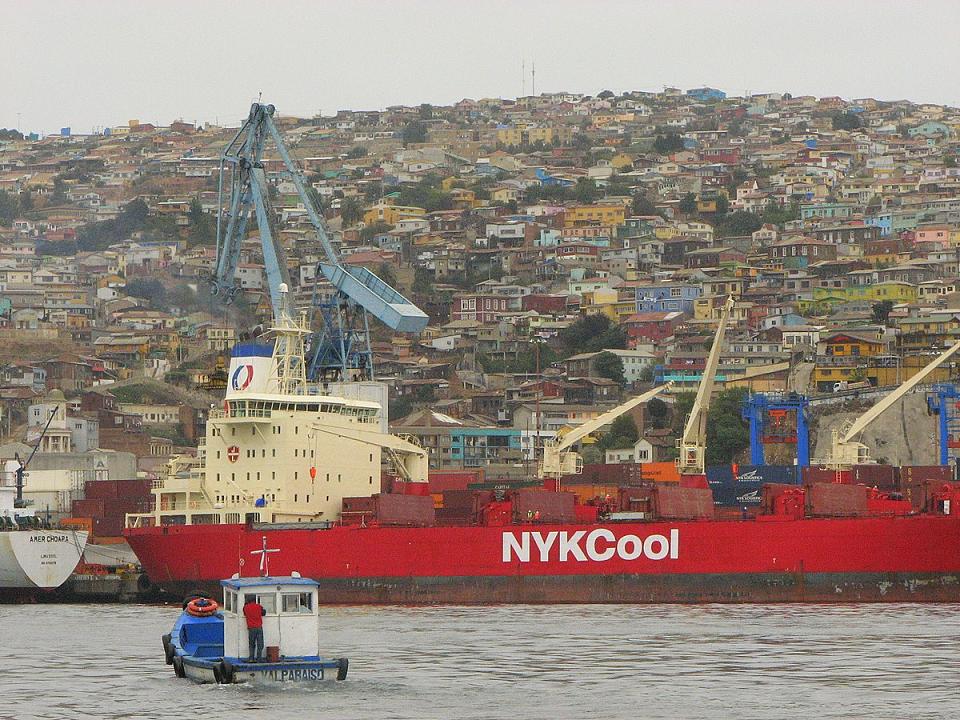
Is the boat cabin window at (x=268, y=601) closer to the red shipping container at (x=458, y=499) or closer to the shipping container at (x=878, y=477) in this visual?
the red shipping container at (x=458, y=499)

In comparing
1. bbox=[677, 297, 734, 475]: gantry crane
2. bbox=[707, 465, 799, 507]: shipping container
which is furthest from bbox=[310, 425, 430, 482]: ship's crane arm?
bbox=[707, 465, 799, 507]: shipping container

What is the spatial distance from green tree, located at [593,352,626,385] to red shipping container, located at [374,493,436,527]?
213ft

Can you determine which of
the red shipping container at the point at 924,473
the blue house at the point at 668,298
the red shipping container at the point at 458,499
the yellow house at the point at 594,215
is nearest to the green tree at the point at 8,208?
the yellow house at the point at 594,215

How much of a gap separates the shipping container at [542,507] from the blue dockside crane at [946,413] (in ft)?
80.8

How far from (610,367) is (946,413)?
42.6 m

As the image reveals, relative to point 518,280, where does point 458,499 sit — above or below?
below

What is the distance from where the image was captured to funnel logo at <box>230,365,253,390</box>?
5369 cm

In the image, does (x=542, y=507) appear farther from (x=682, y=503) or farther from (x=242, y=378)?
(x=242, y=378)

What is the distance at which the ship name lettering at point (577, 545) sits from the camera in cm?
4988

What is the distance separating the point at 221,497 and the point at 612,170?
5081 inches

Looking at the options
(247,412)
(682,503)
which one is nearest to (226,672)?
(247,412)

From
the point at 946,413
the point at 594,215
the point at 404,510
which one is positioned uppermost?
the point at 594,215

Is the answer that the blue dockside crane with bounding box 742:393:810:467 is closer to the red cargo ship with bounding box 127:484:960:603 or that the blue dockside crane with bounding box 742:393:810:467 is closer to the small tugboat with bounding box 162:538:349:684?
the red cargo ship with bounding box 127:484:960:603

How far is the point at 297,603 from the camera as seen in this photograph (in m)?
33.2
